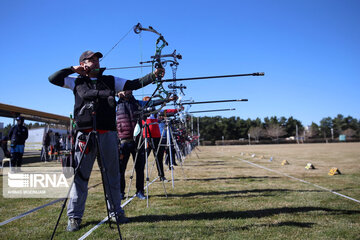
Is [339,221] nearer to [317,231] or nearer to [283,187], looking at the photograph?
[317,231]

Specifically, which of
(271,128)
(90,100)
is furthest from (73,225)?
(271,128)

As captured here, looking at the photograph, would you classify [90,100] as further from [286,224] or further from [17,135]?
[17,135]

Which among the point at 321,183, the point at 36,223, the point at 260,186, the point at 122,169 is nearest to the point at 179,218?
the point at 36,223

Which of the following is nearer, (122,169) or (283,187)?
(122,169)

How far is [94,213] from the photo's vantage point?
4262 mm

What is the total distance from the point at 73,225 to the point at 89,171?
28.9 inches

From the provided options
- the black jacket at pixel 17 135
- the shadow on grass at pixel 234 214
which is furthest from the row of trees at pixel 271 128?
the shadow on grass at pixel 234 214

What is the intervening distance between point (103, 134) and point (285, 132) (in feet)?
405

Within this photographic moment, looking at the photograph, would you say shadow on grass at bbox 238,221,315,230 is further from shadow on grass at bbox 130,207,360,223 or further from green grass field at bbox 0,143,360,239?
shadow on grass at bbox 130,207,360,223

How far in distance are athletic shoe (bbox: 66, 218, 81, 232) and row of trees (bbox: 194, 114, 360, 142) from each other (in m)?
99.8

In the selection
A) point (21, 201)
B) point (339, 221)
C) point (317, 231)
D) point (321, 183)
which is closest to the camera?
point (317, 231)

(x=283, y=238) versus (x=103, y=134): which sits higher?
(x=103, y=134)

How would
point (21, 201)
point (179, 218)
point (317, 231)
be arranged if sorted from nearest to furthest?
1. point (317, 231)
2. point (179, 218)
3. point (21, 201)

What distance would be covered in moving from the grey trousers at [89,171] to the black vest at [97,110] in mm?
191
